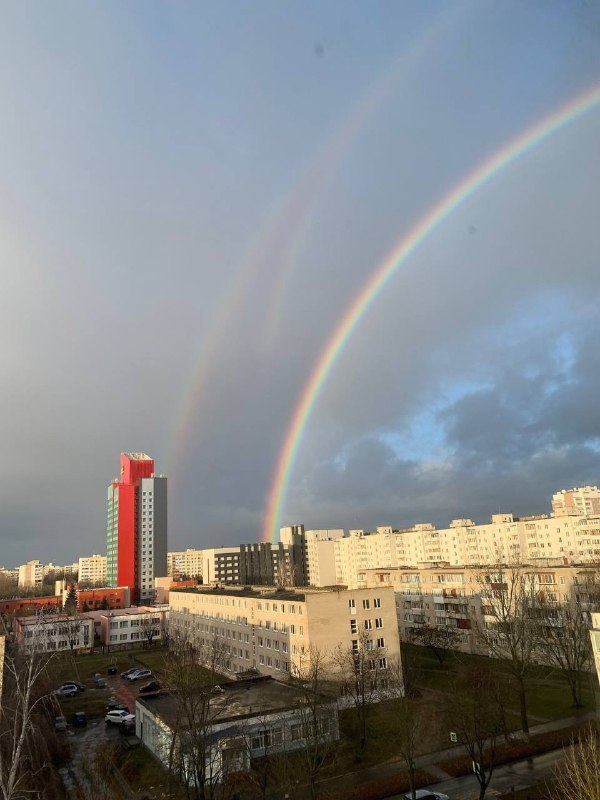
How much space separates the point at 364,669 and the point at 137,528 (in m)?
87.3

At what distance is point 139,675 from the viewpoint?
152ft

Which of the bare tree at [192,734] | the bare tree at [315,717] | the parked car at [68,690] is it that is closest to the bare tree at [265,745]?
the bare tree at [315,717]

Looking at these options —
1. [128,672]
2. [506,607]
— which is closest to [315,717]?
[506,607]

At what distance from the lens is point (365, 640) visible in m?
34.5

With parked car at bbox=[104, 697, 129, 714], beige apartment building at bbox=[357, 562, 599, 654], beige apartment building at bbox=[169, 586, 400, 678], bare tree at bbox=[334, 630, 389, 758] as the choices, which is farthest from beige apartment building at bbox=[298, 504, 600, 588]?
parked car at bbox=[104, 697, 129, 714]

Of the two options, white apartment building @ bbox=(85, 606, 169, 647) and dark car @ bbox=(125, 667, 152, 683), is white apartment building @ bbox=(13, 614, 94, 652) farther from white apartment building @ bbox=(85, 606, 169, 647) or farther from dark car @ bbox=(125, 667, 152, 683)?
dark car @ bbox=(125, 667, 152, 683)

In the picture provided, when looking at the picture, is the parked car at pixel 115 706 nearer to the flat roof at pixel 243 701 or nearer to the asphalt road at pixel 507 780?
the flat roof at pixel 243 701

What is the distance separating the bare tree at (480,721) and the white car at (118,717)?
18604 mm

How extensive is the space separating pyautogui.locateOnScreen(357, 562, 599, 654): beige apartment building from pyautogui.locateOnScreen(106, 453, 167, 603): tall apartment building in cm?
6206

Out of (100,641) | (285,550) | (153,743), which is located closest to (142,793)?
(153,743)

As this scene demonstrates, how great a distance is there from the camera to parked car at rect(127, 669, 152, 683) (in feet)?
151

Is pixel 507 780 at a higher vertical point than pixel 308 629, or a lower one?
lower

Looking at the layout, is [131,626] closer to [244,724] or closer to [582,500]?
[244,724]

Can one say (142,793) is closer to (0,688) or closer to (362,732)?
(0,688)
